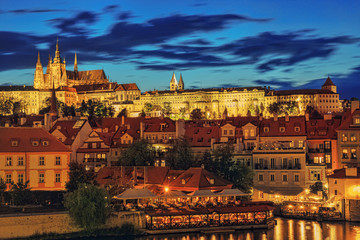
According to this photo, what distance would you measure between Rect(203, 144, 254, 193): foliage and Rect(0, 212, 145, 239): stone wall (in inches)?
717

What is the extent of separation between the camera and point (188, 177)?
220 ft

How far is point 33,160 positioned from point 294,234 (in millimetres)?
31944

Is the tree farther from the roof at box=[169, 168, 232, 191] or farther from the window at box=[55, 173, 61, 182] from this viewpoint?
the window at box=[55, 173, 61, 182]

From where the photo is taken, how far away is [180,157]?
248ft

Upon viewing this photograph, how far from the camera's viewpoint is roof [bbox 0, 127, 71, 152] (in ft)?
234

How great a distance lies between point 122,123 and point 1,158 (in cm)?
3603

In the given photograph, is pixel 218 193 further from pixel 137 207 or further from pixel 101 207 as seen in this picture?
pixel 101 207

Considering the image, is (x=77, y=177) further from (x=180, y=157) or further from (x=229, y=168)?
(x=229, y=168)

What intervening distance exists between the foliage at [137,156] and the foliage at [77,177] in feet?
33.5

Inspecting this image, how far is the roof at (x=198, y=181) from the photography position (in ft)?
213

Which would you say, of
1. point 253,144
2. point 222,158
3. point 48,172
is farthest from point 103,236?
point 253,144

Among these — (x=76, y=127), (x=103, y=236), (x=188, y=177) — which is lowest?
(x=103, y=236)

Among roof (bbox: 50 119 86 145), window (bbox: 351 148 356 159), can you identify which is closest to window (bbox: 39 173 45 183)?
roof (bbox: 50 119 86 145)

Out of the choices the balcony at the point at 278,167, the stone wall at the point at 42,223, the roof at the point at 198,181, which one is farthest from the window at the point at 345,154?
the stone wall at the point at 42,223
